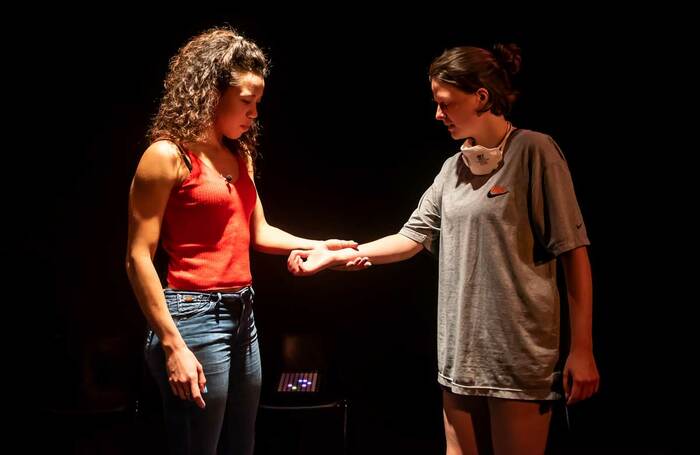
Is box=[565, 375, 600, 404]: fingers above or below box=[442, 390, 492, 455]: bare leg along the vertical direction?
above

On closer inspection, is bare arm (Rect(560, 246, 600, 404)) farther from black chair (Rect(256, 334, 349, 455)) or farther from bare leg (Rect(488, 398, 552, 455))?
black chair (Rect(256, 334, 349, 455))

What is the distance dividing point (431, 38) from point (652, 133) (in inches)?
48.8

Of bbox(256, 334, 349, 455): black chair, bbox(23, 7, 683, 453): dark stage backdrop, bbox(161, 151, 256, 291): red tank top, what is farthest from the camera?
bbox(23, 7, 683, 453): dark stage backdrop

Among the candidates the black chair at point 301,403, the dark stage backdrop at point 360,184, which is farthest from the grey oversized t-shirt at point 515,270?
the dark stage backdrop at point 360,184

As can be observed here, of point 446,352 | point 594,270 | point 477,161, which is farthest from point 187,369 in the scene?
point 594,270

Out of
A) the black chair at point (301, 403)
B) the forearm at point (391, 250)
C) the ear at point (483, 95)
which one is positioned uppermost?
the ear at point (483, 95)

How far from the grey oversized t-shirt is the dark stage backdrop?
1.57m

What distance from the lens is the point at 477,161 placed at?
1.61 m

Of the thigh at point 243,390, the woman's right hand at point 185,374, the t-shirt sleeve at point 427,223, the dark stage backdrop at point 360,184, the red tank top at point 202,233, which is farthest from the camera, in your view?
the dark stage backdrop at point 360,184

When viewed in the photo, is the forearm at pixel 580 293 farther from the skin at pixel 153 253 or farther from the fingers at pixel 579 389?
the skin at pixel 153 253

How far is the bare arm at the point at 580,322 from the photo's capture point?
149 centimetres

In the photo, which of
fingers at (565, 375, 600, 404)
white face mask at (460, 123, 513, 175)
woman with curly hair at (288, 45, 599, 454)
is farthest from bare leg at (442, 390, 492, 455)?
white face mask at (460, 123, 513, 175)

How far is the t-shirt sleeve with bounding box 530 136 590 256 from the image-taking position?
148 cm

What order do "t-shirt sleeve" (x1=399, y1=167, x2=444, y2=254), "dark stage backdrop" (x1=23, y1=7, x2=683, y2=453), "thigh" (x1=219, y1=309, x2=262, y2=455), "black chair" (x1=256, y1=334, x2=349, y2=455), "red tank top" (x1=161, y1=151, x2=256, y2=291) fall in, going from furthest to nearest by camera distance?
"dark stage backdrop" (x1=23, y1=7, x2=683, y2=453)
"black chair" (x1=256, y1=334, x2=349, y2=455)
"t-shirt sleeve" (x1=399, y1=167, x2=444, y2=254)
"thigh" (x1=219, y1=309, x2=262, y2=455)
"red tank top" (x1=161, y1=151, x2=256, y2=291)
